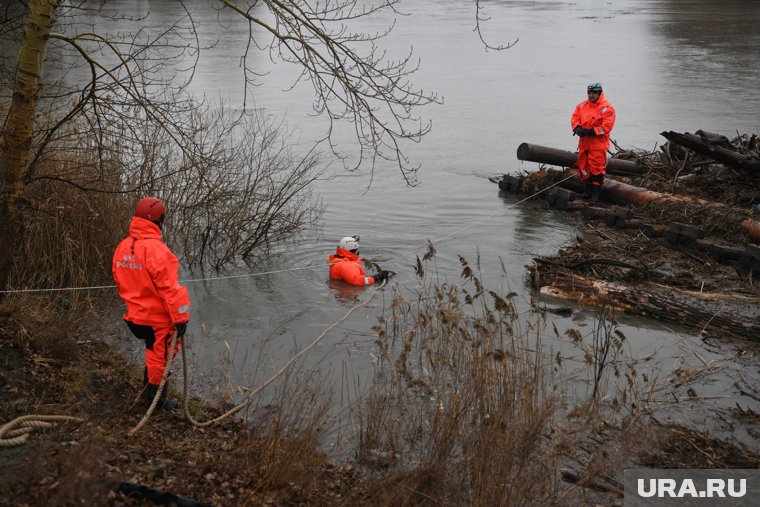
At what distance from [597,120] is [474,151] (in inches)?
335

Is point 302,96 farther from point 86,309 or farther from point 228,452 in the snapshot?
point 228,452

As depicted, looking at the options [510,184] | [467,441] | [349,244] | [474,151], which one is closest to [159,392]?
[467,441]

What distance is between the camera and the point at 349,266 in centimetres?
1222

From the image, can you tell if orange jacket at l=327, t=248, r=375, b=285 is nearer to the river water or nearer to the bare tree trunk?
the river water

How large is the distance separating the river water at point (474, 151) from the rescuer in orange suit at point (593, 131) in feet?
3.57

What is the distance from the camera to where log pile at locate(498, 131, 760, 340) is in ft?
36.1

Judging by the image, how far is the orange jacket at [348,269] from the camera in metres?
12.2

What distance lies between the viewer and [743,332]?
1011cm

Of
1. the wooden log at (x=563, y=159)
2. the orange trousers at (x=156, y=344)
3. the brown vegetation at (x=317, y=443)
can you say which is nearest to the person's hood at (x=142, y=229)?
the orange trousers at (x=156, y=344)

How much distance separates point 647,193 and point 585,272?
412 cm

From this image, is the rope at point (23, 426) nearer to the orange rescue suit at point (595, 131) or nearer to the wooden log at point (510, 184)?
the orange rescue suit at point (595, 131)

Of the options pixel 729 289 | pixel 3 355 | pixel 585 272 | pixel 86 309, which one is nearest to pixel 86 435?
pixel 3 355

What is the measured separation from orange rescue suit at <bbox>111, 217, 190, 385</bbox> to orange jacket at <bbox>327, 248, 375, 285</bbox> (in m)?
5.13

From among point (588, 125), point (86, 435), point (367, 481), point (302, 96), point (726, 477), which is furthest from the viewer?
point (302, 96)
